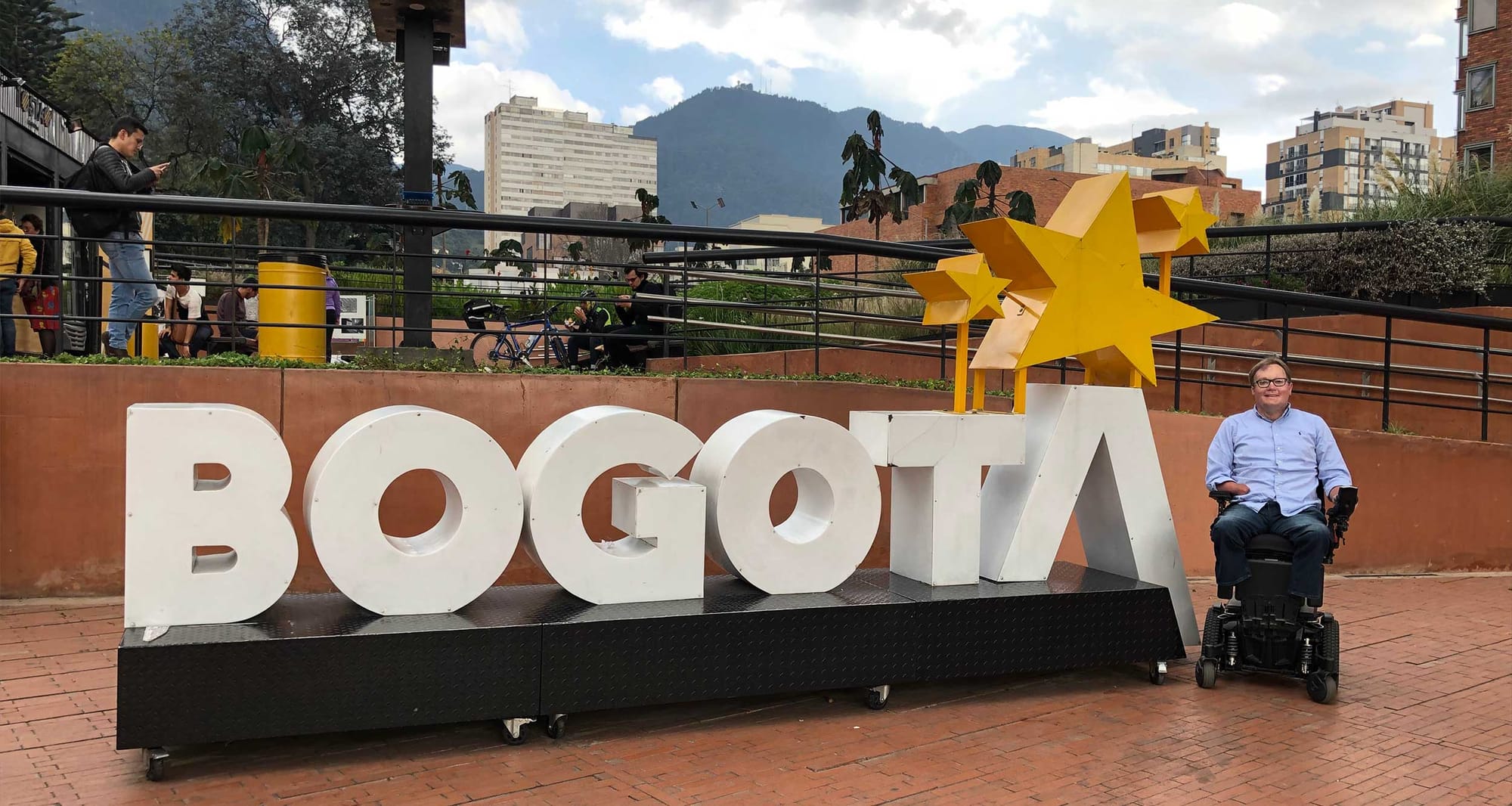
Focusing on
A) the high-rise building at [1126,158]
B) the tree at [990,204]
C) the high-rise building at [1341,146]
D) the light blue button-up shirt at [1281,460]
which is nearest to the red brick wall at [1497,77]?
the tree at [990,204]

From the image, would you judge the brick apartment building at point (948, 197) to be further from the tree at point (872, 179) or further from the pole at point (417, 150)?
the pole at point (417, 150)

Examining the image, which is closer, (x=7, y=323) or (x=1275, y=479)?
(x=1275, y=479)

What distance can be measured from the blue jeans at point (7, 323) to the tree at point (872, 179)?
64.8 feet

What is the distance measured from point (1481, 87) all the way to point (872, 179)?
20.4 meters

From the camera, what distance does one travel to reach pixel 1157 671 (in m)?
5.41

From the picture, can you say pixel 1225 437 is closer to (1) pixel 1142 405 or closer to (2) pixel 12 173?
(1) pixel 1142 405

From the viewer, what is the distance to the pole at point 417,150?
22.5 feet

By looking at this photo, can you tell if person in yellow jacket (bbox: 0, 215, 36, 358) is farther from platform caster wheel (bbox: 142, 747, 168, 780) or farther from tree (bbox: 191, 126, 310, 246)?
tree (bbox: 191, 126, 310, 246)

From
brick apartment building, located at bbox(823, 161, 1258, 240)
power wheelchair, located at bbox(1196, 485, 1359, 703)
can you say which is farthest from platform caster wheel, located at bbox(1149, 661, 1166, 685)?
brick apartment building, located at bbox(823, 161, 1258, 240)

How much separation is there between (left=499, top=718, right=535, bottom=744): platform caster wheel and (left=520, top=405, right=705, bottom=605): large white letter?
60cm

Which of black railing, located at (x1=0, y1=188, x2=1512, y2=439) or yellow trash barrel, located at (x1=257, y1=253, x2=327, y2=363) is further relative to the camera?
yellow trash barrel, located at (x1=257, y1=253, x2=327, y2=363)

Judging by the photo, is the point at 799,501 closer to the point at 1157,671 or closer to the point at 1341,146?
the point at 1157,671

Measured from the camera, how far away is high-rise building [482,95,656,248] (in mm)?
156500

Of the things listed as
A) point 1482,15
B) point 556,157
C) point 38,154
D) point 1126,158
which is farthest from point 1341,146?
point 38,154
